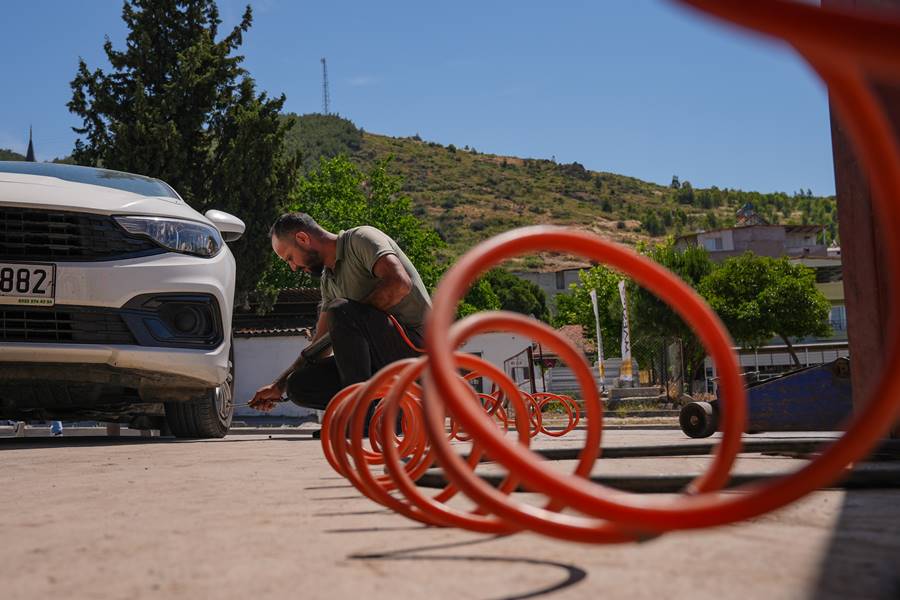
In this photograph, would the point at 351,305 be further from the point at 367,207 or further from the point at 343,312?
the point at 367,207

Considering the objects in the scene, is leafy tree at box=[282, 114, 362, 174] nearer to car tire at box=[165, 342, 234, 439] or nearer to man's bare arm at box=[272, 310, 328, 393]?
car tire at box=[165, 342, 234, 439]

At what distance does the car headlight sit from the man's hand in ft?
6.75

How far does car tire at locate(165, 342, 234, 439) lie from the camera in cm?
783

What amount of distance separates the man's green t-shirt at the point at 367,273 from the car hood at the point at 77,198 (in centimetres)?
152

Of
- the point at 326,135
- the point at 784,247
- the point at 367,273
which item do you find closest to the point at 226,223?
the point at 367,273

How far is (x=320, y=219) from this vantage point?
46312mm

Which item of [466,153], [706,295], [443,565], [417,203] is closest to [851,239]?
[443,565]

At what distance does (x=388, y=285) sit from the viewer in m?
5.46

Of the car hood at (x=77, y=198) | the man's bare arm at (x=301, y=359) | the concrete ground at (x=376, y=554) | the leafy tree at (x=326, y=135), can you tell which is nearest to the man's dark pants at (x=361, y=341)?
the man's bare arm at (x=301, y=359)

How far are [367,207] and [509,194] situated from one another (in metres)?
90.9

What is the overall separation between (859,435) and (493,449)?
19.8 inches

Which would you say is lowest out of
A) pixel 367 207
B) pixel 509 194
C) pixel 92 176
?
pixel 92 176

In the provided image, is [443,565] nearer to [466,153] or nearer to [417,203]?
[417,203]

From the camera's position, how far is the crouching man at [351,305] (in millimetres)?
5254
